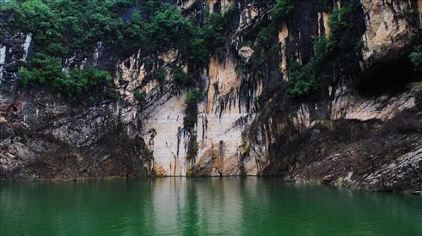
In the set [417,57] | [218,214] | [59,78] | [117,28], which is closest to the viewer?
[218,214]

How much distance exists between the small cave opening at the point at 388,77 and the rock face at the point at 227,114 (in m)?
0.07

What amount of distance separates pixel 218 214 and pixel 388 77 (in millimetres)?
15785

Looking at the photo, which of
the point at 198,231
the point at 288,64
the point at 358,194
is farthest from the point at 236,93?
the point at 198,231

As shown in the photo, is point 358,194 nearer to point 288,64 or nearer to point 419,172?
point 419,172

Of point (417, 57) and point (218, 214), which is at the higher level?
point (417, 57)

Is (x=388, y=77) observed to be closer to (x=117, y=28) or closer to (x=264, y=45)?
(x=264, y=45)

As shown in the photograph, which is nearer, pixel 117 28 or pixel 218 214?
pixel 218 214

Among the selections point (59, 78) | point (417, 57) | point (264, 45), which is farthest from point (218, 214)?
point (264, 45)

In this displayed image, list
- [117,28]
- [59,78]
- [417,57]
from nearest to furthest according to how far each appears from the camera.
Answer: [417,57], [59,78], [117,28]

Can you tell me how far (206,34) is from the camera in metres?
36.4

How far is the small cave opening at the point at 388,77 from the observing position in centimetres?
2516

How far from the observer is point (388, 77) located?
26.0 metres

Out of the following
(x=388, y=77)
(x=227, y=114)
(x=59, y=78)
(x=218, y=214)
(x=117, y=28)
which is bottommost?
(x=218, y=214)

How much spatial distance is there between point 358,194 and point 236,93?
A: 18075 millimetres
